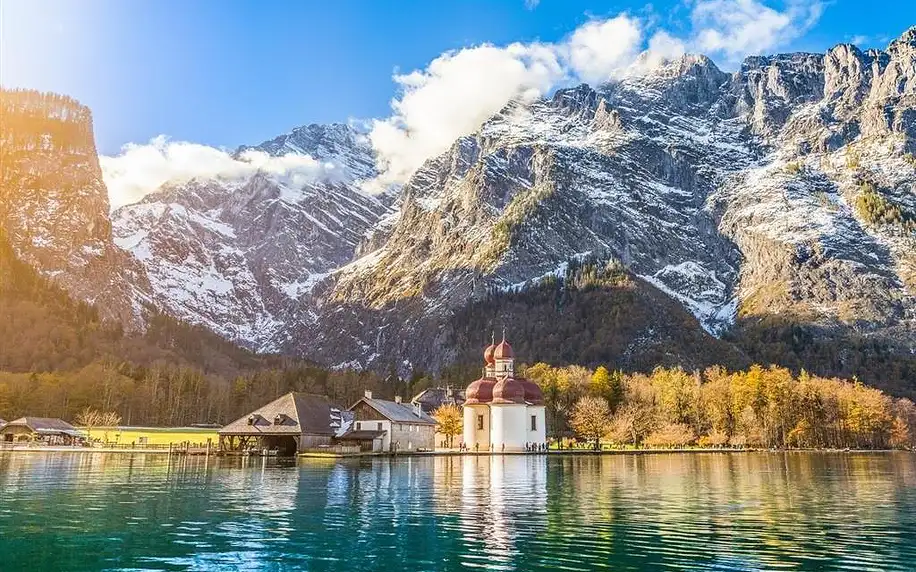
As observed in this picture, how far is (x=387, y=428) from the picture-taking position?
10844 centimetres

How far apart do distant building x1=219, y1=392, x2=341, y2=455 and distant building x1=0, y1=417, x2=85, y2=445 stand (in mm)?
37822

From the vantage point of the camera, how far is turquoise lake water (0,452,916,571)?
25766 mm

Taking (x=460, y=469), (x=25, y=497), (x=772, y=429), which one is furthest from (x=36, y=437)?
(x=772, y=429)

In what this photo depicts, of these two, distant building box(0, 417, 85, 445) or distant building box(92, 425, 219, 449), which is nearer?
distant building box(92, 425, 219, 449)

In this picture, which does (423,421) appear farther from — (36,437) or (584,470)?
(36,437)

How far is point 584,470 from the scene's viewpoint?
7406 centimetres

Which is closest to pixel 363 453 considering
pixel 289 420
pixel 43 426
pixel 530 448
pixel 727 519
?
pixel 289 420

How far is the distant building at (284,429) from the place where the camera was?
99.4m

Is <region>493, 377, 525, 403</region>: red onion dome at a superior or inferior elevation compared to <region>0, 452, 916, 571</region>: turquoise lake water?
superior

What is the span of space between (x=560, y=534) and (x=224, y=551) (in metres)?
13.1

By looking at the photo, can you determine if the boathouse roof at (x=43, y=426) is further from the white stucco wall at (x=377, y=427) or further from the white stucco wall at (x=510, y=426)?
the white stucco wall at (x=510, y=426)

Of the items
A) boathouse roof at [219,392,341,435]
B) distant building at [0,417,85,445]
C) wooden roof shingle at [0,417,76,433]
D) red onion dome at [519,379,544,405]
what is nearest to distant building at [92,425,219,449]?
distant building at [0,417,85,445]

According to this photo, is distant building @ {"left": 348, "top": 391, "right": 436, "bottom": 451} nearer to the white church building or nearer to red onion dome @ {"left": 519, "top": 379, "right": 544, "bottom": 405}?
the white church building

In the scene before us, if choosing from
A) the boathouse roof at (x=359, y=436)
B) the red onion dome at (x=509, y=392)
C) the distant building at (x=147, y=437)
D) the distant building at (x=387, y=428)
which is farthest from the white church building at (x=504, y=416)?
the distant building at (x=147, y=437)
